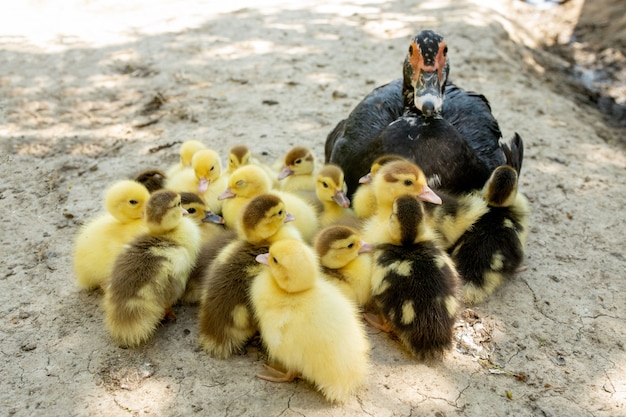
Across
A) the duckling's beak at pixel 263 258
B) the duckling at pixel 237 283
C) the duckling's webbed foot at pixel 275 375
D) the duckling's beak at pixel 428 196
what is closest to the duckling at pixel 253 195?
the duckling at pixel 237 283

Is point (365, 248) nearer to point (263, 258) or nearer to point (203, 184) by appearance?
point (263, 258)

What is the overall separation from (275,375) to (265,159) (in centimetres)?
277

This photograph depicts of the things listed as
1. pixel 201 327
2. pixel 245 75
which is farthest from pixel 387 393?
pixel 245 75

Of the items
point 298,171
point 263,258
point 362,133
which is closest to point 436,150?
point 362,133

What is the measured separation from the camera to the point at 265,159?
18.2ft

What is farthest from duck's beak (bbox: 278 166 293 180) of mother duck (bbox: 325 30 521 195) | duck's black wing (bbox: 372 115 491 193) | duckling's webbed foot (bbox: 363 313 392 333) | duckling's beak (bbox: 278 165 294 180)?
duckling's webbed foot (bbox: 363 313 392 333)

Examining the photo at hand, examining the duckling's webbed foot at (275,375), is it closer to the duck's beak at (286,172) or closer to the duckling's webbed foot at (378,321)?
the duckling's webbed foot at (378,321)

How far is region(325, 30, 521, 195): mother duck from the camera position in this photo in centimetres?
424

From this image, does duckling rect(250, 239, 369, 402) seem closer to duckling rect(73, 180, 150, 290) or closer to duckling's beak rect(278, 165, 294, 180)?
duckling rect(73, 180, 150, 290)

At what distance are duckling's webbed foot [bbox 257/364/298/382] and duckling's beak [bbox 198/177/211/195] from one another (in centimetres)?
156

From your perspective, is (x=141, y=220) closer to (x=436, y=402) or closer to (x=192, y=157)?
(x=192, y=157)

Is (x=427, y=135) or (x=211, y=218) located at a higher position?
(x=427, y=135)

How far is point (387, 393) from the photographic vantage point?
305cm

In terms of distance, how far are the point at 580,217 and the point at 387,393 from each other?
260 centimetres
